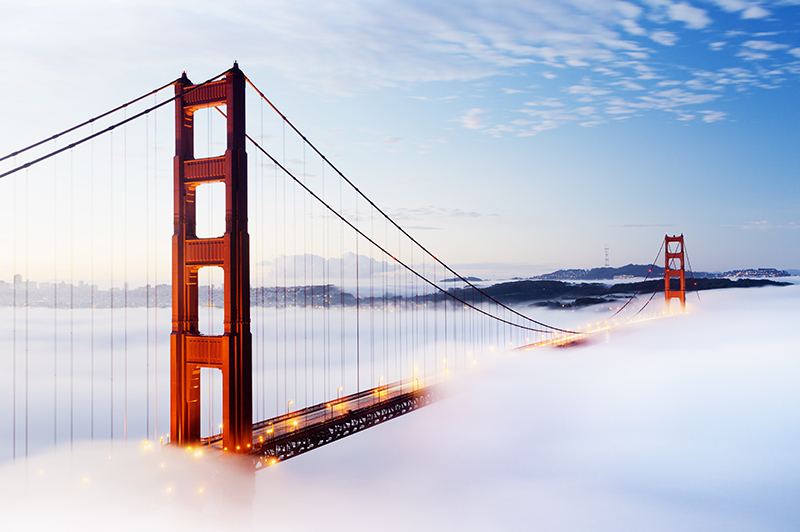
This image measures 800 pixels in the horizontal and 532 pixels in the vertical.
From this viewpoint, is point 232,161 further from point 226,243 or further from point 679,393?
point 679,393

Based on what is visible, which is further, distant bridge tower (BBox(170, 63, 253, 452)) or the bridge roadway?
the bridge roadway

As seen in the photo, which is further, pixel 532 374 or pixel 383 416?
pixel 532 374

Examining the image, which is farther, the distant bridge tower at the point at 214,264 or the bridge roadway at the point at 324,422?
the bridge roadway at the point at 324,422

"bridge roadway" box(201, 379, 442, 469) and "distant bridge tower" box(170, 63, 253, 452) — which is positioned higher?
"distant bridge tower" box(170, 63, 253, 452)

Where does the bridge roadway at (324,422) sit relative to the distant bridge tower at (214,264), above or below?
below

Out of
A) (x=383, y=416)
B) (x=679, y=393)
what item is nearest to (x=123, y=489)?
(x=383, y=416)
